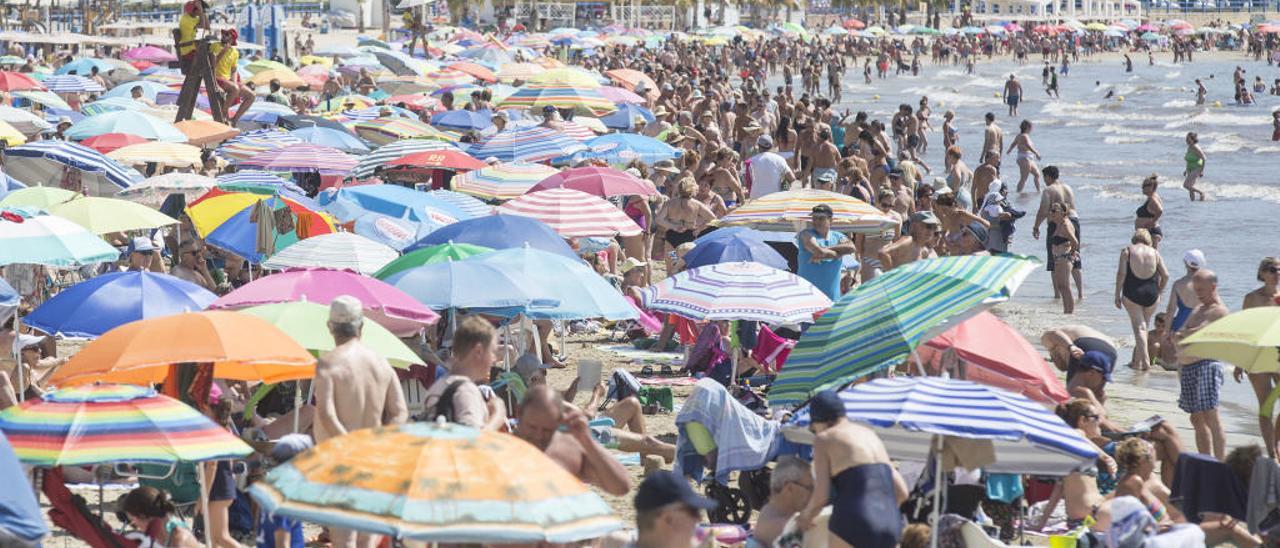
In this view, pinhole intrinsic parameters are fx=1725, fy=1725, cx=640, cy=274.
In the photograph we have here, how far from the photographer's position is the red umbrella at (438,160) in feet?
51.1

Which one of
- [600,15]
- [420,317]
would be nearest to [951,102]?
[600,15]

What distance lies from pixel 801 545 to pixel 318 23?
66429 millimetres

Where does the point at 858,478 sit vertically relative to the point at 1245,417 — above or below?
above

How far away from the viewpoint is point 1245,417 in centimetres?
1174

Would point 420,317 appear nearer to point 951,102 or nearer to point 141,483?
point 141,483

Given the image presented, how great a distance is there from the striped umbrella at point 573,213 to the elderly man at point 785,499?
515cm

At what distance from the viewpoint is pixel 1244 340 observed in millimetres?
8203

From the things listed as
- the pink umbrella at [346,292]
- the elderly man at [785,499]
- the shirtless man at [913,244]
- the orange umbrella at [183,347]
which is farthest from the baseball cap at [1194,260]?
the orange umbrella at [183,347]

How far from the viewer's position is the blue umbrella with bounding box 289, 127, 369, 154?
16922 mm

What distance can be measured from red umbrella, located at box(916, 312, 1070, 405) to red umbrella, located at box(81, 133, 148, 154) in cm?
1056

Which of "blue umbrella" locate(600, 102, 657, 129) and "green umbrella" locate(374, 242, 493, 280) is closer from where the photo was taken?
"green umbrella" locate(374, 242, 493, 280)

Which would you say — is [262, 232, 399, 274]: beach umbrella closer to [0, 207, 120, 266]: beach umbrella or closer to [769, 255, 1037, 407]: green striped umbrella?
[0, 207, 120, 266]: beach umbrella

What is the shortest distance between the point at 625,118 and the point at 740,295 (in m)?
15.4

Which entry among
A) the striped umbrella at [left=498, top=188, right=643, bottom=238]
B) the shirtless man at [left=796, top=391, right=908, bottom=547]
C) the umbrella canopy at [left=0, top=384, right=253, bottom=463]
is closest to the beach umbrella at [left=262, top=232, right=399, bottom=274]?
the striped umbrella at [left=498, top=188, right=643, bottom=238]
